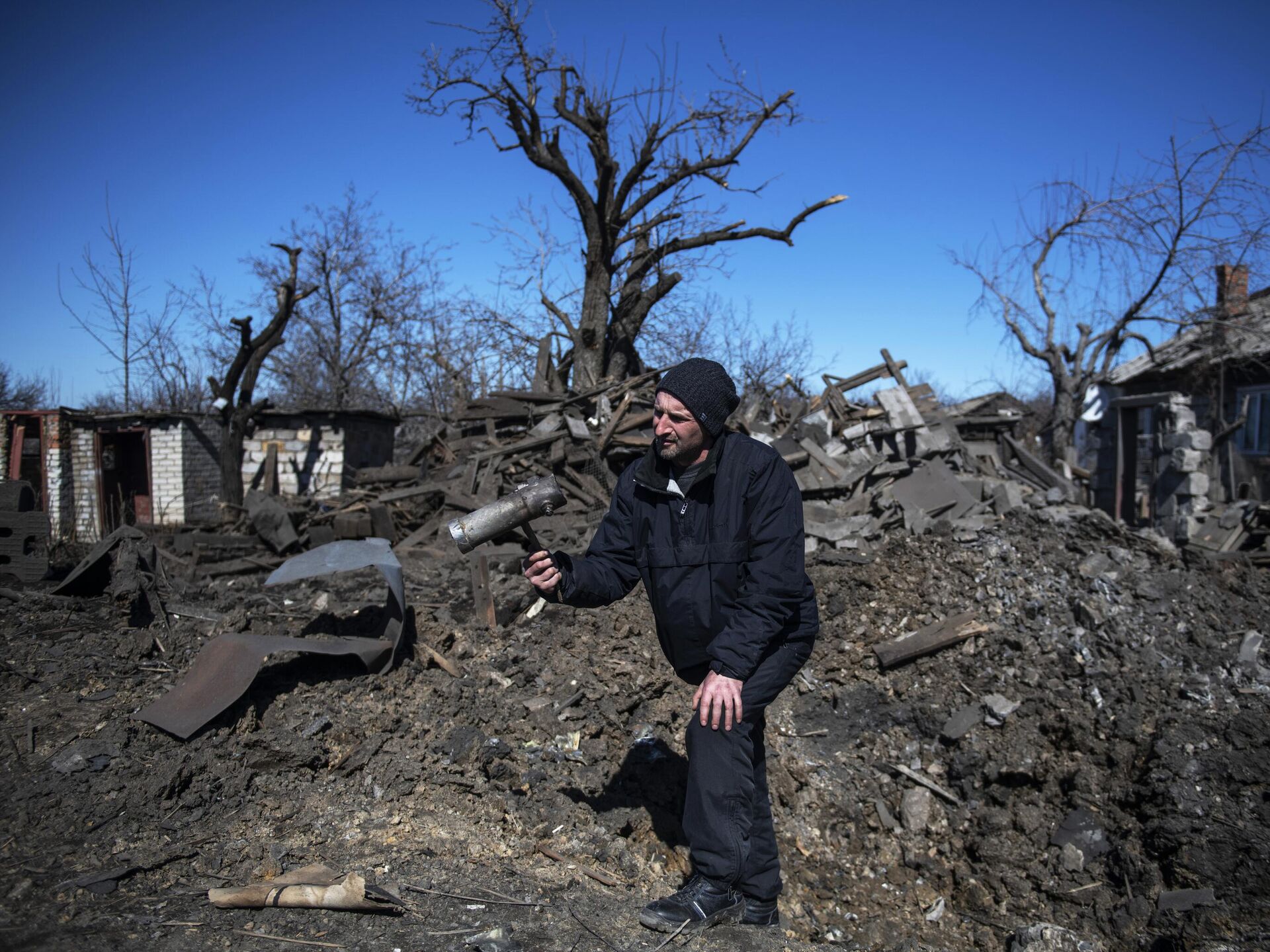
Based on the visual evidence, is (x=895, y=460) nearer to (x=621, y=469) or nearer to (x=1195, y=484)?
(x=621, y=469)

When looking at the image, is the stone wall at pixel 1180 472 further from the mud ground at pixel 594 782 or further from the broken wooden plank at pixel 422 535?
the broken wooden plank at pixel 422 535

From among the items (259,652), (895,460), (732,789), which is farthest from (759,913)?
(895,460)

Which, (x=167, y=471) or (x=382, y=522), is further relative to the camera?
(x=167, y=471)

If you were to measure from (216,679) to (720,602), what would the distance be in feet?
9.00

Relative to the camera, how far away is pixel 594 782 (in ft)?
13.6

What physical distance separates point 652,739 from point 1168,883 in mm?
2598

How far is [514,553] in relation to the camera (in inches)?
343

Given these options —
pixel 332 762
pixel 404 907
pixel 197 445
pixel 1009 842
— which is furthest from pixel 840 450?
pixel 197 445

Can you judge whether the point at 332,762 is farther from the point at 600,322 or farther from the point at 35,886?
the point at 600,322

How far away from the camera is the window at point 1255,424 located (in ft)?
52.6

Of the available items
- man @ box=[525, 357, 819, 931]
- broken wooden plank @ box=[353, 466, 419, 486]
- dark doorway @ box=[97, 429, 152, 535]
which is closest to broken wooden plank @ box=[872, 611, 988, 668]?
man @ box=[525, 357, 819, 931]

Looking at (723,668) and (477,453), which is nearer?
(723,668)

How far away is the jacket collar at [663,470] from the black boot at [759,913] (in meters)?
1.57

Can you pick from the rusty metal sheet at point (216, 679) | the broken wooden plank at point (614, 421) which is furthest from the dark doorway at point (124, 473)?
the rusty metal sheet at point (216, 679)
